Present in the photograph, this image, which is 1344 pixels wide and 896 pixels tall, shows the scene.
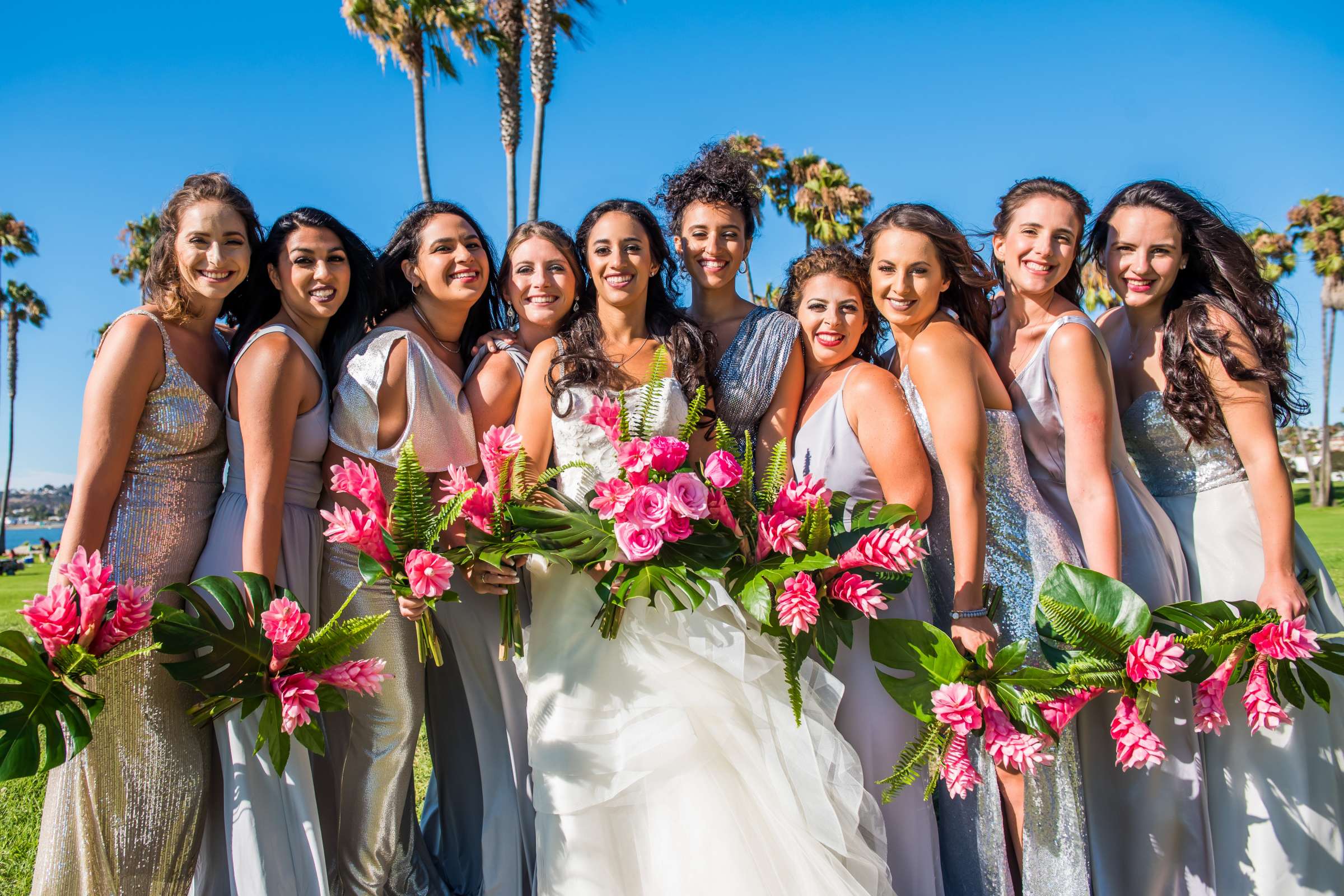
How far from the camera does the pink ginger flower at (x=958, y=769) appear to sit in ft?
10.5

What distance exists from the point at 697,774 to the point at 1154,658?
1680 millimetres

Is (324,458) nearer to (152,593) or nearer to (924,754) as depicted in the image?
(152,593)

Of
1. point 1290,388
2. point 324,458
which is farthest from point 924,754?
point 324,458

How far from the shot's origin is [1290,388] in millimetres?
4074

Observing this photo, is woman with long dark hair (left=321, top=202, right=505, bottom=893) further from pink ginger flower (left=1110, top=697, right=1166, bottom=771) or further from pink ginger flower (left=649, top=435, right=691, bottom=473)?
pink ginger flower (left=1110, top=697, right=1166, bottom=771)

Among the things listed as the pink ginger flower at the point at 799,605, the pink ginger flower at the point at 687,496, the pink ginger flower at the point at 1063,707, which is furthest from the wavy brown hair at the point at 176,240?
the pink ginger flower at the point at 1063,707

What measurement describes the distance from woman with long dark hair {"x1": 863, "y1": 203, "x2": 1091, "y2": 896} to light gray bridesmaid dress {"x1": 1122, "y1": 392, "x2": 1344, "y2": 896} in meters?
0.68

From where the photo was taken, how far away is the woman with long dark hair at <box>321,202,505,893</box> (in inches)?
150

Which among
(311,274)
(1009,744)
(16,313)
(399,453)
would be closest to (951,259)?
(1009,744)

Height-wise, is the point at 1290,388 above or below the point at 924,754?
above

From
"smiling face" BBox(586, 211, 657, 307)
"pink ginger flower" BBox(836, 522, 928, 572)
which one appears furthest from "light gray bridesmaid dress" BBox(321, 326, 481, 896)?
"pink ginger flower" BBox(836, 522, 928, 572)

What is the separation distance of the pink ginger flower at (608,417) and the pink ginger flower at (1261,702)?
2571 mm

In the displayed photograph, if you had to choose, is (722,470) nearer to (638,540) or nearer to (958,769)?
(638,540)

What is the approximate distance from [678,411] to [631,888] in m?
1.92
